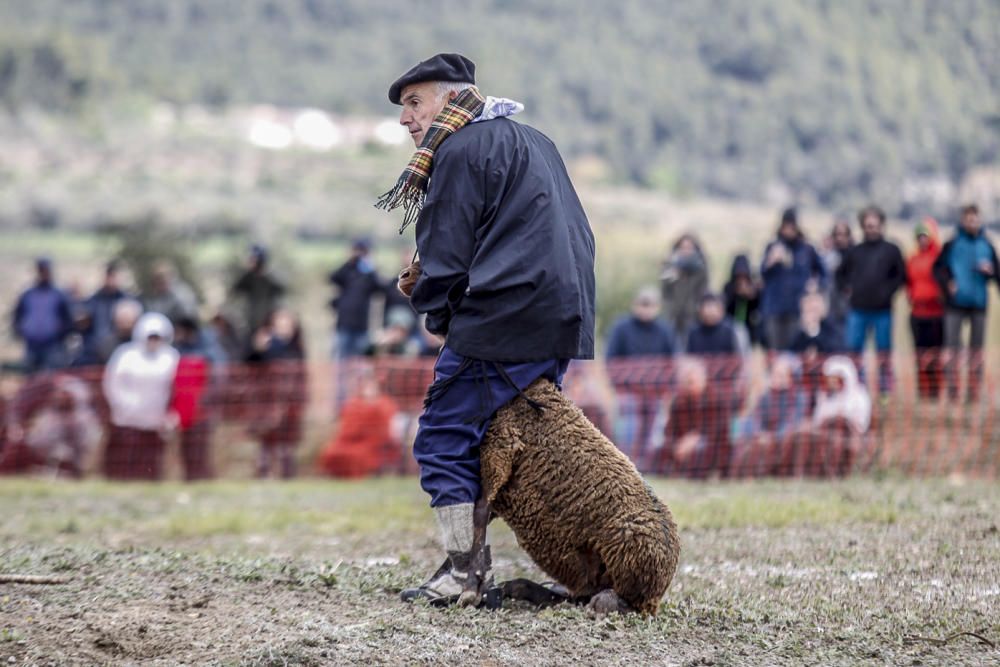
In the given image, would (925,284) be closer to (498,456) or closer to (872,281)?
(872,281)

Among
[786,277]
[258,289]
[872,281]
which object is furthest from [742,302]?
[258,289]

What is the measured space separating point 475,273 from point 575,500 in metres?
1.01

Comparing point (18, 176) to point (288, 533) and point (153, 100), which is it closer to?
point (153, 100)

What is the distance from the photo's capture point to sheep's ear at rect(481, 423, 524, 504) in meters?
5.60

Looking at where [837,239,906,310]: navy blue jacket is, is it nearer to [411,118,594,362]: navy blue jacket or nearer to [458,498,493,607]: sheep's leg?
[411,118,594,362]: navy blue jacket

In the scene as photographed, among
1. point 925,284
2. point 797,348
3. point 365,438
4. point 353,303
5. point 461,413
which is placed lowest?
point 365,438

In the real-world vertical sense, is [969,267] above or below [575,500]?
above

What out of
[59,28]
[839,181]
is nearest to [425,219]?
[839,181]

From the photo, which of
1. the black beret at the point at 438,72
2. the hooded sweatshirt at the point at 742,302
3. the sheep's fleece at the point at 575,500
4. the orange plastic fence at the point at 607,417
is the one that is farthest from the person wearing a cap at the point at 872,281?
the black beret at the point at 438,72

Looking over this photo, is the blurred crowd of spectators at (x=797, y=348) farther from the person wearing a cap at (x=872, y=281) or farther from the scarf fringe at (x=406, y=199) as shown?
the scarf fringe at (x=406, y=199)

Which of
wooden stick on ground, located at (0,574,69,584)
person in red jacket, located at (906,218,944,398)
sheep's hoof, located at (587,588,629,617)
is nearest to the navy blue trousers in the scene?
sheep's hoof, located at (587,588,629,617)

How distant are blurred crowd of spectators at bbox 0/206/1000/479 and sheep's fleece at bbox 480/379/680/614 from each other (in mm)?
5989

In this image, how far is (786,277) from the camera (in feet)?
45.2

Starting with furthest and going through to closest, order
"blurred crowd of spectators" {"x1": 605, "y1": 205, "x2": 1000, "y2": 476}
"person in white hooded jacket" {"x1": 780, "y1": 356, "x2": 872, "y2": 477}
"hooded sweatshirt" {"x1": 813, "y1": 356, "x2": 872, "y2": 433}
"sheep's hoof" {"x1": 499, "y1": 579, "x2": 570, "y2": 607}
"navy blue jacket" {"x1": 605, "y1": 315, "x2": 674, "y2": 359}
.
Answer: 1. "navy blue jacket" {"x1": 605, "y1": 315, "x2": 674, "y2": 359}
2. "blurred crowd of spectators" {"x1": 605, "y1": 205, "x2": 1000, "y2": 476}
3. "hooded sweatshirt" {"x1": 813, "y1": 356, "x2": 872, "y2": 433}
4. "person in white hooded jacket" {"x1": 780, "y1": 356, "x2": 872, "y2": 477}
5. "sheep's hoof" {"x1": 499, "y1": 579, "x2": 570, "y2": 607}
